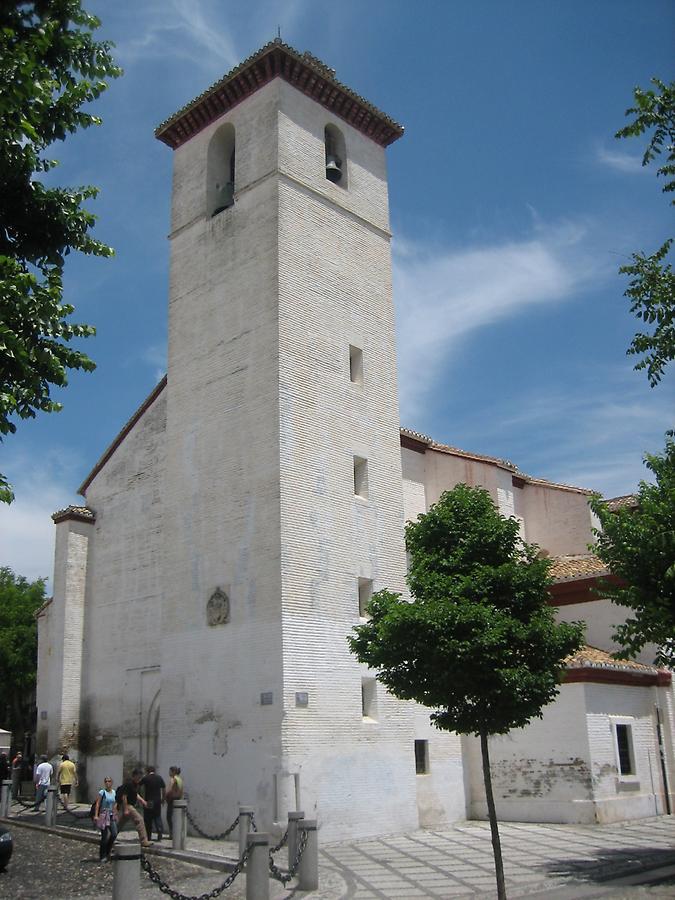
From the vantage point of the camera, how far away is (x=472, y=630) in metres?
10.9

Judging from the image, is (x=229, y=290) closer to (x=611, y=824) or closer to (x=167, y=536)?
(x=167, y=536)

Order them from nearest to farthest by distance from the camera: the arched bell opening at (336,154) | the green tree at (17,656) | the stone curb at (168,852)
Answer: the stone curb at (168,852)
the arched bell opening at (336,154)
the green tree at (17,656)

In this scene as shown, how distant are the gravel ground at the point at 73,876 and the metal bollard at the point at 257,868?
6.24 ft

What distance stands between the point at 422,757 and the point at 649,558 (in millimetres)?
8524

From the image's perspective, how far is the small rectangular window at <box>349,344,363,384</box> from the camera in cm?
2067

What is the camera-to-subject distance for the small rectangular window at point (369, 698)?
718 inches

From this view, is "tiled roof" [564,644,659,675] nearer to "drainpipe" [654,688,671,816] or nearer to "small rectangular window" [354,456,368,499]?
"drainpipe" [654,688,671,816]

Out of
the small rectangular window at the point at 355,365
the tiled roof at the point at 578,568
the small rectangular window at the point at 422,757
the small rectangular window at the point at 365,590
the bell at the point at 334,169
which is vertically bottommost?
the small rectangular window at the point at 422,757

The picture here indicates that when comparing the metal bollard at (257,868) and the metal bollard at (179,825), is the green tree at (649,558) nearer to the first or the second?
the metal bollard at (257,868)

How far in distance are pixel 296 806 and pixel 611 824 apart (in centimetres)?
686

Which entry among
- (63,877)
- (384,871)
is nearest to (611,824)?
(384,871)

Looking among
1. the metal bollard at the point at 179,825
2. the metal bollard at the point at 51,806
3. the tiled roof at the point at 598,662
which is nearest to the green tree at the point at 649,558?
the tiled roof at the point at 598,662

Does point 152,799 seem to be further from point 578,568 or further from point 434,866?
point 578,568

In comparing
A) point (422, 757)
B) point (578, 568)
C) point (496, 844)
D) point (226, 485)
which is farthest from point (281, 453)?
point (496, 844)
